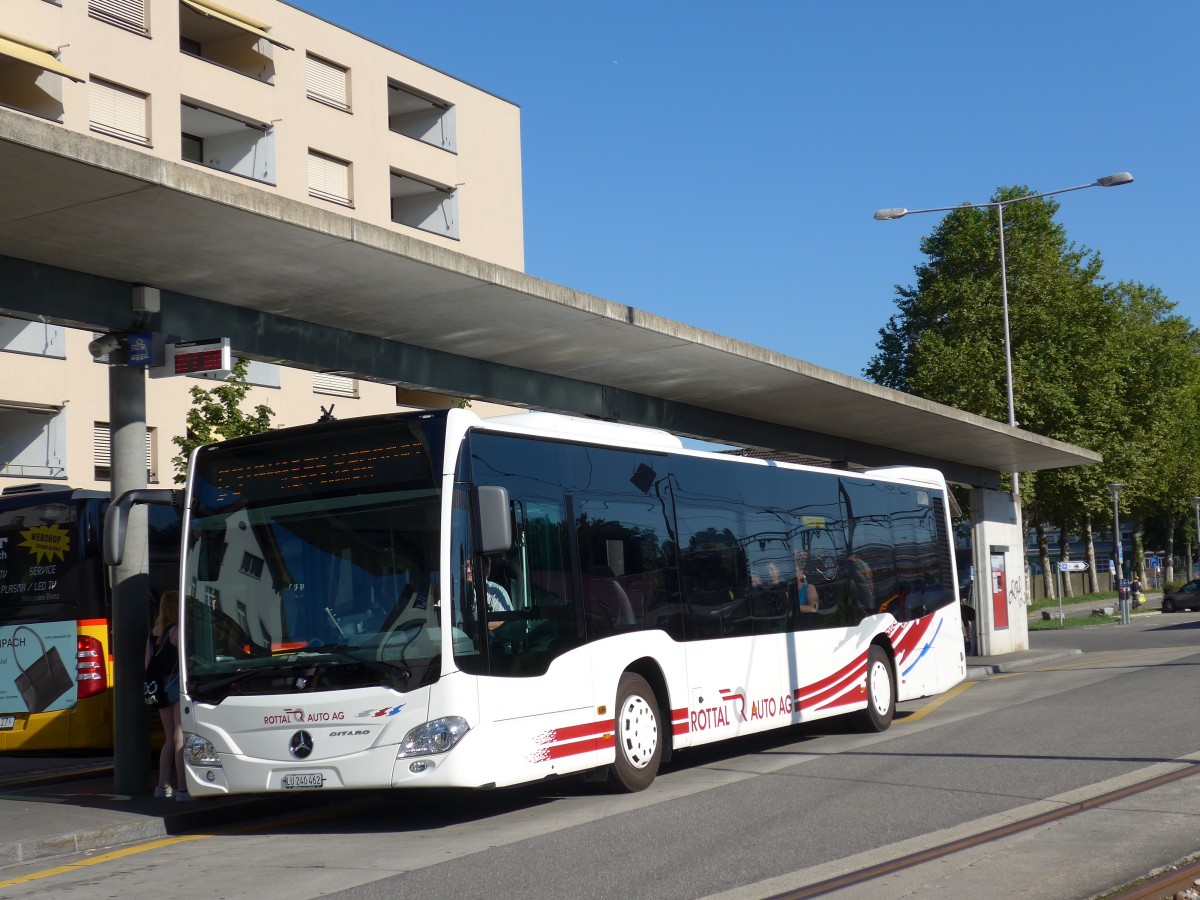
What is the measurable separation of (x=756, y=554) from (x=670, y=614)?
6.21 feet

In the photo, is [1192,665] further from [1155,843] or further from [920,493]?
[1155,843]

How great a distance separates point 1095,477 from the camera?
2232 inches

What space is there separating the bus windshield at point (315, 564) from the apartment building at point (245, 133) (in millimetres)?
22132

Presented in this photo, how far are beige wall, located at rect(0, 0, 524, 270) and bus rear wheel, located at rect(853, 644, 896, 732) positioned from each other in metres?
23.3

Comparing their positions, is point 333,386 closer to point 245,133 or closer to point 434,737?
point 245,133

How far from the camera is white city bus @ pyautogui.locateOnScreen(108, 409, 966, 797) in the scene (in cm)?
950

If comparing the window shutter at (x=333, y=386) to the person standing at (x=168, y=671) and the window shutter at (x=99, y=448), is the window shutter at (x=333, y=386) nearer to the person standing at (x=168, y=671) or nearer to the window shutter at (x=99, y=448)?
the window shutter at (x=99, y=448)

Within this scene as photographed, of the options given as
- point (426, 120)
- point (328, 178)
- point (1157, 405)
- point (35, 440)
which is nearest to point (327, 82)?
point (328, 178)

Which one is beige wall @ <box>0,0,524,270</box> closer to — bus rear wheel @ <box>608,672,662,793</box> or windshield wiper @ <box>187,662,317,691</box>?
windshield wiper @ <box>187,662,317,691</box>

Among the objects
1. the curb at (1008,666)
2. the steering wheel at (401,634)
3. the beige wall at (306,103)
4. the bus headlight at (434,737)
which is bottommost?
the curb at (1008,666)

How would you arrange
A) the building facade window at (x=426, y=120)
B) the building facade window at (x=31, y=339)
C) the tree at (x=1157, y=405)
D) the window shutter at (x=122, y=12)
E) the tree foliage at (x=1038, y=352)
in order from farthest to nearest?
1. the tree at (x=1157, y=405)
2. the tree foliage at (x=1038, y=352)
3. the building facade window at (x=426, y=120)
4. the window shutter at (x=122, y=12)
5. the building facade window at (x=31, y=339)

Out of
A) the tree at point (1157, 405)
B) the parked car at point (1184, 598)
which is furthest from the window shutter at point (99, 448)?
the parked car at point (1184, 598)

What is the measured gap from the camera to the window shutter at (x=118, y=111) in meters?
32.4

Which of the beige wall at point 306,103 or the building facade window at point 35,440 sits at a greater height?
the beige wall at point 306,103
